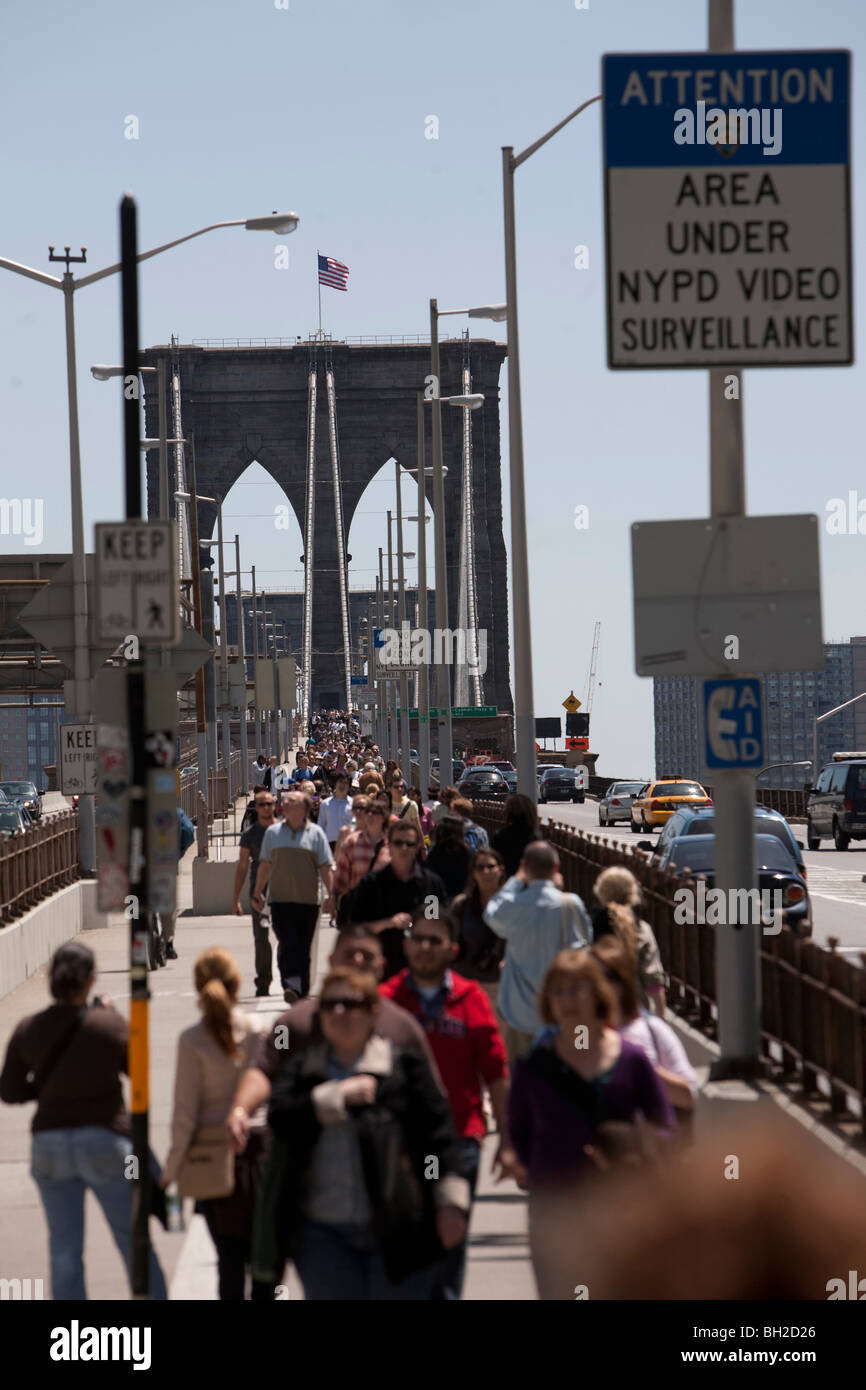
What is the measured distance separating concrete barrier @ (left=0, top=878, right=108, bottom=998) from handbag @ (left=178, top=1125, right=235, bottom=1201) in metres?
11.7

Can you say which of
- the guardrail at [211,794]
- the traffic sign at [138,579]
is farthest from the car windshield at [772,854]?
the guardrail at [211,794]

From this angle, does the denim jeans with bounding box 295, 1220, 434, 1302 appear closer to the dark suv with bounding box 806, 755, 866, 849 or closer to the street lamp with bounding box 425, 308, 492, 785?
the street lamp with bounding box 425, 308, 492, 785

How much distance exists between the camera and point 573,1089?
6.61m

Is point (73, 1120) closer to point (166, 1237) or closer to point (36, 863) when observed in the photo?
point (166, 1237)

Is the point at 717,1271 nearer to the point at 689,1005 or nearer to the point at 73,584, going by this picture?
the point at 689,1005

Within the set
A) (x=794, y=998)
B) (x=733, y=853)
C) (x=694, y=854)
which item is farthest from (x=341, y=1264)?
(x=694, y=854)

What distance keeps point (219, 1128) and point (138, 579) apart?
2105 millimetres

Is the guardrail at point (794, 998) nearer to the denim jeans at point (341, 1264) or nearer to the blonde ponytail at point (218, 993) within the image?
the blonde ponytail at point (218, 993)

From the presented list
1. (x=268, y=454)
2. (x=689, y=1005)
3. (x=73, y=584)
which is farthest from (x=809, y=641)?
(x=268, y=454)

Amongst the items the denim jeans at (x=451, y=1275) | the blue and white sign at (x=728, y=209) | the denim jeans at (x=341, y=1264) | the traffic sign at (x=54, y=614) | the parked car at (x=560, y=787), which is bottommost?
the parked car at (x=560, y=787)

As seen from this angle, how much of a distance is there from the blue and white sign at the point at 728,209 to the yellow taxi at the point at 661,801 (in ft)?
145

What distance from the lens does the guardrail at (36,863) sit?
1959cm
